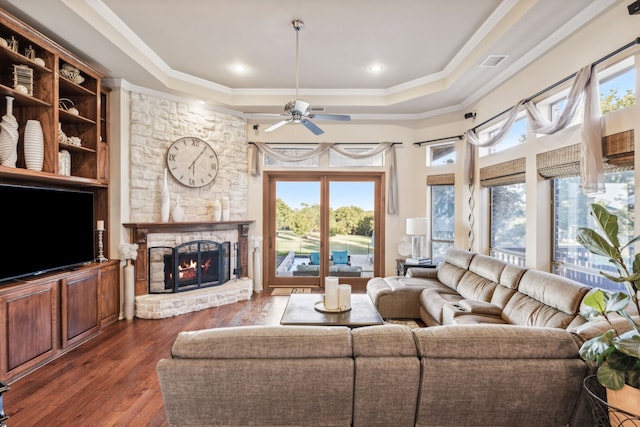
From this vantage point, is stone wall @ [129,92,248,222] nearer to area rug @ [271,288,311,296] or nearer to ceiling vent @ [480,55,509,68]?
area rug @ [271,288,311,296]

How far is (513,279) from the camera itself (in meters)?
3.14

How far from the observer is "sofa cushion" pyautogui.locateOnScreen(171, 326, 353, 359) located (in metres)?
1.46

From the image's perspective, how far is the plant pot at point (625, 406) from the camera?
136cm

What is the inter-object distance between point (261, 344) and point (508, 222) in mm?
3963

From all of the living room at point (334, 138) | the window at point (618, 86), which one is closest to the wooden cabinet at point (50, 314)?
the living room at point (334, 138)

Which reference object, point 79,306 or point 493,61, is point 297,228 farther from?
point 493,61

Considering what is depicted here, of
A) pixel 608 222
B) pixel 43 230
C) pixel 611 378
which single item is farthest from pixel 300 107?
pixel 611 378

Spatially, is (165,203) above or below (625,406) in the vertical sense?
above

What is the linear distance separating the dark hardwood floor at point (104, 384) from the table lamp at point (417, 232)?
3062mm

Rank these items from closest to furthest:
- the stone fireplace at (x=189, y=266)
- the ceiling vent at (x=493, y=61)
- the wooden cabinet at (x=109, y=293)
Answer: the ceiling vent at (x=493, y=61) → the wooden cabinet at (x=109, y=293) → the stone fireplace at (x=189, y=266)

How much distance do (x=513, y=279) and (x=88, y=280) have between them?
14.7ft

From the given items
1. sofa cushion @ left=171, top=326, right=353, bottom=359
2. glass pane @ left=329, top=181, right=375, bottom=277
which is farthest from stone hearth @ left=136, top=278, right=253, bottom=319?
sofa cushion @ left=171, top=326, right=353, bottom=359

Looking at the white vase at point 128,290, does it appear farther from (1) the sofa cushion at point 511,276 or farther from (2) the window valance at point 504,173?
(2) the window valance at point 504,173

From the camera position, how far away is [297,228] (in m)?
5.86
